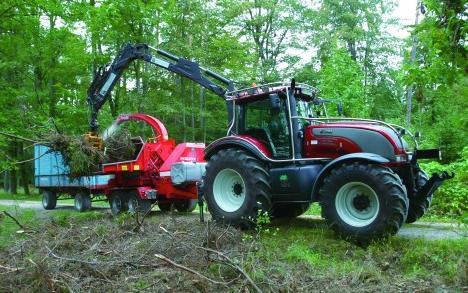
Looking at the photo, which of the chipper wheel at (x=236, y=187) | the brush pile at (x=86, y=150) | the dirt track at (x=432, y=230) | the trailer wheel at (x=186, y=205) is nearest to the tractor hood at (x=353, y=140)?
the chipper wheel at (x=236, y=187)

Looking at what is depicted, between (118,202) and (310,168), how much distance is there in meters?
6.90

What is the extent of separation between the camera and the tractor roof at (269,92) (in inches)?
335

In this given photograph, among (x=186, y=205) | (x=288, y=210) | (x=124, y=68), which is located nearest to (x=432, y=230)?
(x=288, y=210)

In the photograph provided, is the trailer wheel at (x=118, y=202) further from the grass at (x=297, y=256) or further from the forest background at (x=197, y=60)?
the grass at (x=297, y=256)

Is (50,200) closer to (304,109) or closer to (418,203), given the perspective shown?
(304,109)

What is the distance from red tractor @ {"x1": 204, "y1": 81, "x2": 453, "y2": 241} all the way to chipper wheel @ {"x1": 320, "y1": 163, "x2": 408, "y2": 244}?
14 mm

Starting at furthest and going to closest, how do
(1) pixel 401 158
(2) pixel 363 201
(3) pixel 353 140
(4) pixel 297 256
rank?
(3) pixel 353 140, (1) pixel 401 158, (2) pixel 363 201, (4) pixel 297 256

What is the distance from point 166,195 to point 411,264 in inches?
285

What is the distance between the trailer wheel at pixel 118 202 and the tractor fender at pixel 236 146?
4576 mm

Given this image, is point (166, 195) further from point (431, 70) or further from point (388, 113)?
point (388, 113)

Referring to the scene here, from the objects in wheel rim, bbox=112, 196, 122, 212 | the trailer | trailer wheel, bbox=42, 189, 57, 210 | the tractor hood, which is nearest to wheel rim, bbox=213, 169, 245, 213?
the tractor hood

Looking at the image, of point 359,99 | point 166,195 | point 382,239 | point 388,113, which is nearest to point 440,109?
point 388,113

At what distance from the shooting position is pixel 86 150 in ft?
39.5

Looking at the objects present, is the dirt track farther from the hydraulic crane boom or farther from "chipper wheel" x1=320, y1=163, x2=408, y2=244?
the hydraulic crane boom
